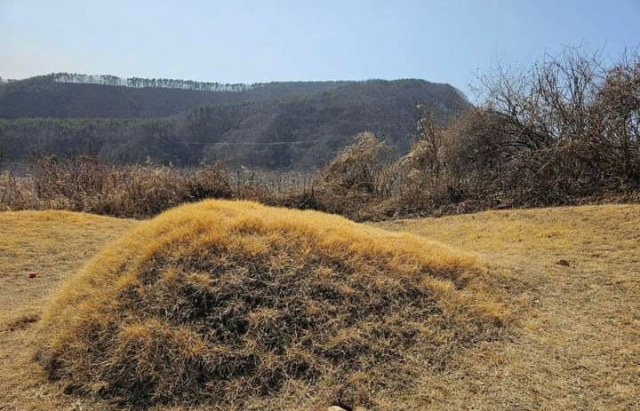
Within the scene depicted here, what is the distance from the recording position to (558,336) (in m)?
2.86

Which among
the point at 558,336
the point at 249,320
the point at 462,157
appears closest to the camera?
the point at 249,320

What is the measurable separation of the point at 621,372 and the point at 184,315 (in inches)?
95.3

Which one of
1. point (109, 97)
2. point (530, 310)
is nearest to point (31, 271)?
point (530, 310)

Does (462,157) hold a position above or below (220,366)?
above

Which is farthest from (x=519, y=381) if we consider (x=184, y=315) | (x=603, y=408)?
(x=184, y=315)

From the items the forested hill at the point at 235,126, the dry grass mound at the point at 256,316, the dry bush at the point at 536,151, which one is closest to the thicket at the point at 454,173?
the dry bush at the point at 536,151

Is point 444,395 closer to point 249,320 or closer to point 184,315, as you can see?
point 249,320

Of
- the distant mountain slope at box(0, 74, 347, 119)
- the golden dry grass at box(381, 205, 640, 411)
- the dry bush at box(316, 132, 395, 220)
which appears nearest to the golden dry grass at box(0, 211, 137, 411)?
the golden dry grass at box(381, 205, 640, 411)

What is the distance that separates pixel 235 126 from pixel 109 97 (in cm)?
1478

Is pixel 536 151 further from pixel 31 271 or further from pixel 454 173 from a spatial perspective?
pixel 31 271

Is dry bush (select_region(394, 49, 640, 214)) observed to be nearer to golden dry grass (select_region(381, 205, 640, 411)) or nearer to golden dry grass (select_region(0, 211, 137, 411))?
golden dry grass (select_region(381, 205, 640, 411))

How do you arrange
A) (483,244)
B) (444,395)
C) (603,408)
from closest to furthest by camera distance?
(603,408) < (444,395) < (483,244)

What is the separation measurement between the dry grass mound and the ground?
0.17 metres

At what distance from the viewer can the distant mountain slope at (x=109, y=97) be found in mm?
35562
